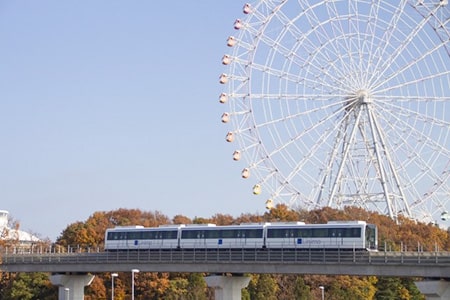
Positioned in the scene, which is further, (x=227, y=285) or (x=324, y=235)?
(x=227, y=285)

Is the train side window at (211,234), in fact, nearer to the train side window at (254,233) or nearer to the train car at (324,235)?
the train side window at (254,233)

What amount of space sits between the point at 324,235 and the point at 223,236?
11076 mm

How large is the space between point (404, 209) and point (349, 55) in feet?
55.6

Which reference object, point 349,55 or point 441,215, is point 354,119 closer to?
point 349,55

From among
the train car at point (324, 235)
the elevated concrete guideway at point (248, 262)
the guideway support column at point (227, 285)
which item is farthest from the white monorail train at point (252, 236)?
the guideway support column at point (227, 285)

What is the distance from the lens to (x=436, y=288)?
65.8m

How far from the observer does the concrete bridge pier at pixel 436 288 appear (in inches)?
2589

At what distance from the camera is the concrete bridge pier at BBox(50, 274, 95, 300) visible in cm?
9400

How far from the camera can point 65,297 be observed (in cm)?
9394

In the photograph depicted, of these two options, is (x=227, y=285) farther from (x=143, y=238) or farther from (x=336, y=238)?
(x=143, y=238)

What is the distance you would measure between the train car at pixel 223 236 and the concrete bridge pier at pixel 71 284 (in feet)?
47.4

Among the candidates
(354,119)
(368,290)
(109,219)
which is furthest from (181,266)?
(109,219)

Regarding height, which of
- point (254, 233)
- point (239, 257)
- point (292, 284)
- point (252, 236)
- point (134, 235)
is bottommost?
point (292, 284)

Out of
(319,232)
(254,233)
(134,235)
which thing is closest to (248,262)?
(254,233)
